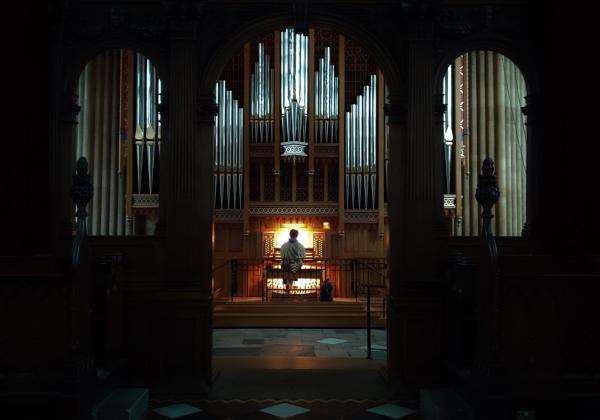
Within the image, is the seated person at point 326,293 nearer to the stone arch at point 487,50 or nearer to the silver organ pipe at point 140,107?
the silver organ pipe at point 140,107

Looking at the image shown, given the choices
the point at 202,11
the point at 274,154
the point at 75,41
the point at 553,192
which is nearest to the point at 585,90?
the point at 553,192

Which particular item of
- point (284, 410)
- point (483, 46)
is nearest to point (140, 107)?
point (483, 46)

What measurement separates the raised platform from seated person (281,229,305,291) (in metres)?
0.78

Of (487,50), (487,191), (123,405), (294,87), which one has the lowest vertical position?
(123,405)

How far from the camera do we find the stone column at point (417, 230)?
4.89 meters

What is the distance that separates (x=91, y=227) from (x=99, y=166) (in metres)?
1.07

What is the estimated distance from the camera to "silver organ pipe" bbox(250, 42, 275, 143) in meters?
11.2

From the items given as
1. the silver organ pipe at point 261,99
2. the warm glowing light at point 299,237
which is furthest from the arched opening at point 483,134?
the silver organ pipe at point 261,99

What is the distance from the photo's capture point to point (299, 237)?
38.0 ft

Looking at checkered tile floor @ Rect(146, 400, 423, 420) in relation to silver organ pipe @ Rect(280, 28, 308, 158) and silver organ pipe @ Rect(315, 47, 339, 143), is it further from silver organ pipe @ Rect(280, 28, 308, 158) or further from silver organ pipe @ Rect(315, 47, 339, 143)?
silver organ pipe @ Rect(315, 47, 339, 143)

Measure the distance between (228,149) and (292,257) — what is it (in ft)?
7.86

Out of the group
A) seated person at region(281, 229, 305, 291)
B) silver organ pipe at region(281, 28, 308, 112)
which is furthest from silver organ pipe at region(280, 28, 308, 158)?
seated person at region(281, 229, 305, 291)

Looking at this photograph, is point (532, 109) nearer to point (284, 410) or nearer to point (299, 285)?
point (284, 410)

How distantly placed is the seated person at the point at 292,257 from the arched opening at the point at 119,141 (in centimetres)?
232
